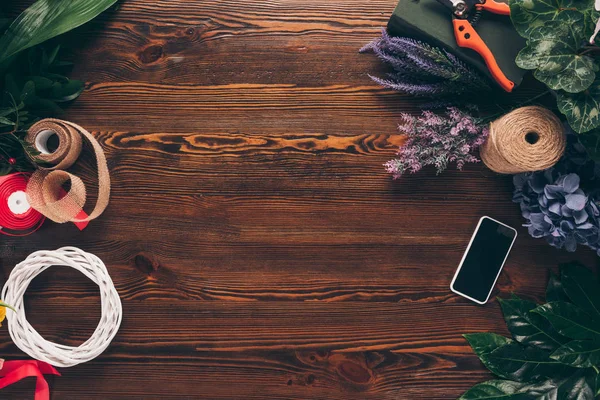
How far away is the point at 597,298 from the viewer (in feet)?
3.71

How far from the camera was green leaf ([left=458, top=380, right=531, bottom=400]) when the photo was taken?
1.14 meters

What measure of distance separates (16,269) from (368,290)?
905mm

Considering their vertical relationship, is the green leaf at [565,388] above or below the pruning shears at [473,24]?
below

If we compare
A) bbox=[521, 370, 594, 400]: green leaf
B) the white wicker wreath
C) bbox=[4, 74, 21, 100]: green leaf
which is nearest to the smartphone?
bbox=[521, 370, 594, 400]: green leaf

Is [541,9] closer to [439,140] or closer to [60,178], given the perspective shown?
[439,140]

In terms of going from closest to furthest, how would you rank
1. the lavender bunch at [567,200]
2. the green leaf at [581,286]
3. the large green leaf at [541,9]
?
the large green leaf at [541,9] < the lavender bunch at [567,200] < the green leaf at [581,286]

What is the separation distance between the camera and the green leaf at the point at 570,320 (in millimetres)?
1077

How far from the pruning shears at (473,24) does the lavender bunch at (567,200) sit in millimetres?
216

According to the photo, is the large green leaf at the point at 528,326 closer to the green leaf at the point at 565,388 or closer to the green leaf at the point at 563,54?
the green leaf at the point at 565,388

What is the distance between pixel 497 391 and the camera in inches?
45.2

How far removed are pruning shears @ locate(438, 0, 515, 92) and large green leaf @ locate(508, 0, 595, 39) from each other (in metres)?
0.12

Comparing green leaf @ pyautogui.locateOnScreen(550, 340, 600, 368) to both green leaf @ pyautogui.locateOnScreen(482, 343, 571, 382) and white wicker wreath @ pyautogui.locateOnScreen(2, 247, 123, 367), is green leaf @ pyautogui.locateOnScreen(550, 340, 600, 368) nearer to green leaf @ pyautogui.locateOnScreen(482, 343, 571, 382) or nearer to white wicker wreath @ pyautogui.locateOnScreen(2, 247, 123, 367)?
green leaf @ pyautogui.locateOnScreen(482, 343, 571, 382)

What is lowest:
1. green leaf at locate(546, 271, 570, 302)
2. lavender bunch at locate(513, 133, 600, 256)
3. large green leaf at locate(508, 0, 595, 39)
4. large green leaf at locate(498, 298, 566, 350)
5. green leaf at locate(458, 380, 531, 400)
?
green leaf at locate(458, 380, 531, 400)

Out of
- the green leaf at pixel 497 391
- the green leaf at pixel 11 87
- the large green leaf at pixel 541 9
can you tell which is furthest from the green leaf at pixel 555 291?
the green leaf at pixel 11 87
